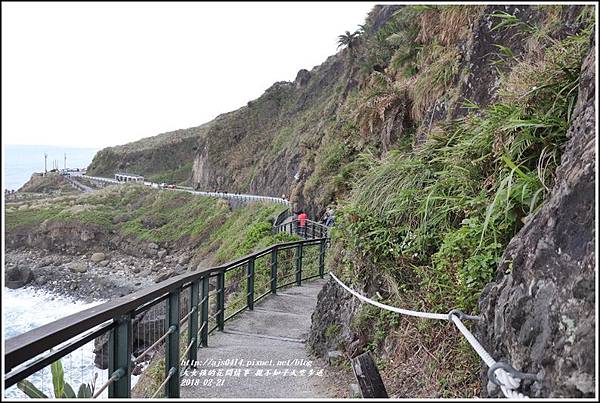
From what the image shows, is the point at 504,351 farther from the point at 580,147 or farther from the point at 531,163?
the point at 531,163

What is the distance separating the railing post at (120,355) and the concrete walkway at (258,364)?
5.77 feet

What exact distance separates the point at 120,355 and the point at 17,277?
39916 mm

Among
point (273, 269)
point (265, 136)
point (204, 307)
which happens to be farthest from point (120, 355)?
point (265, 136)

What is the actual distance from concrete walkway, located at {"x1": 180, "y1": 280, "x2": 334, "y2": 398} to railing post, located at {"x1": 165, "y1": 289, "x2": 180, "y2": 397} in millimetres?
449

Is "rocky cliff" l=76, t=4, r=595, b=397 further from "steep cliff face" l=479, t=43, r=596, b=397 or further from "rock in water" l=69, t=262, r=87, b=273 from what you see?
"rock in water" l=69, t=262, r=87, b=273

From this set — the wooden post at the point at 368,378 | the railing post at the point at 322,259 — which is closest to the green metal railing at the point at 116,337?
the wooden post at the point at 368,378

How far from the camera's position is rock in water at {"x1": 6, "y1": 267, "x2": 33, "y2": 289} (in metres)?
34.6

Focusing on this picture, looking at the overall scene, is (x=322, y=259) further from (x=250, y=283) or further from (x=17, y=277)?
(x=17, y=277)

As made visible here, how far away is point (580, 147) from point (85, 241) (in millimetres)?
46699

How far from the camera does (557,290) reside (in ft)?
5.56

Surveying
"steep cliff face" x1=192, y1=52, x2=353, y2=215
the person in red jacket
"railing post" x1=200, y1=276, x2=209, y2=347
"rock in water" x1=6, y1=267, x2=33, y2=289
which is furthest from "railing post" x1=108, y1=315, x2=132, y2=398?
"rock in water" x1=6, y1=267, x2=33, y2=289

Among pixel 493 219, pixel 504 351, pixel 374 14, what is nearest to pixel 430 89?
pixel 493 219

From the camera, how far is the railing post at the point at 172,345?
3.53 m

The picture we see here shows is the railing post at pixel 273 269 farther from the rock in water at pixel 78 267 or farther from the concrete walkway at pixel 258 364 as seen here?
the rock in water at pixel 78 267
